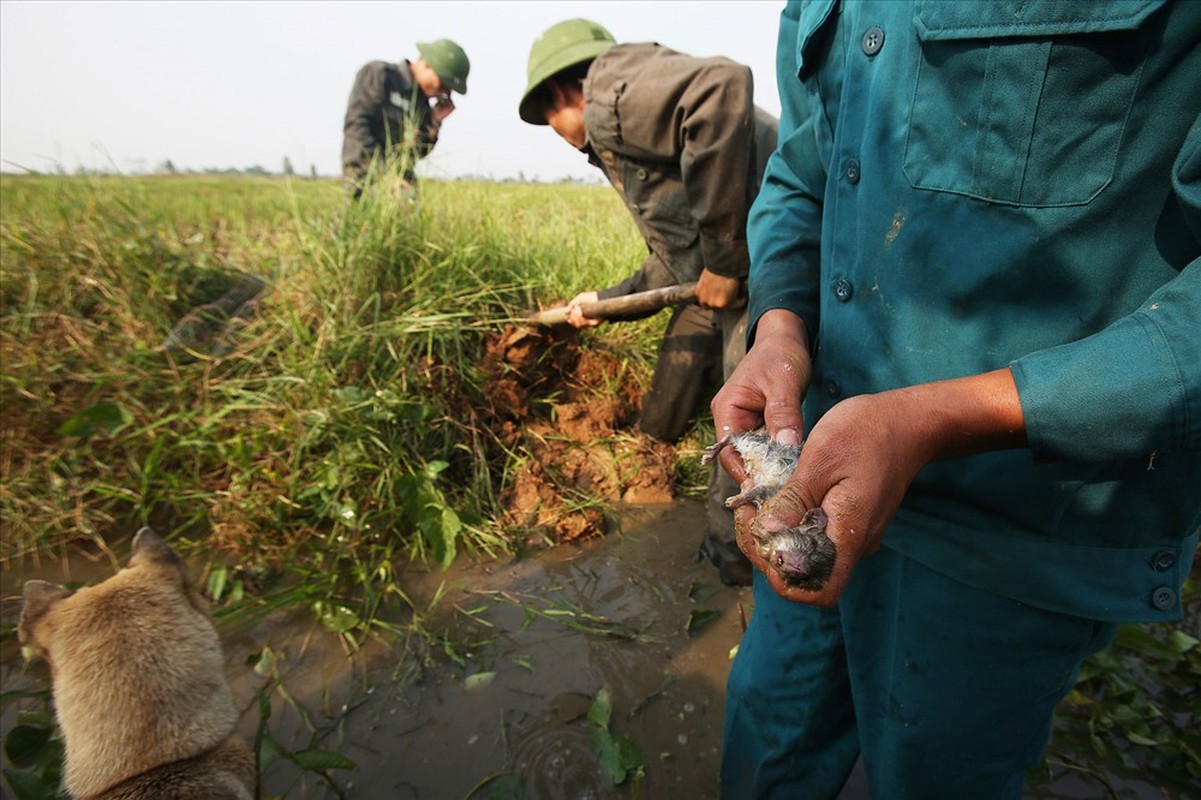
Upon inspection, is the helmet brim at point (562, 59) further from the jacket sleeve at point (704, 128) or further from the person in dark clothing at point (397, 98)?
the person in dark clothing at point (397, 98)

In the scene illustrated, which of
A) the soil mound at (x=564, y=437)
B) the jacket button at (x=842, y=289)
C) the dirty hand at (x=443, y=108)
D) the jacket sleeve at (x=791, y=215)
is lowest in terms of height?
the soil mound at (x=564, y=437)

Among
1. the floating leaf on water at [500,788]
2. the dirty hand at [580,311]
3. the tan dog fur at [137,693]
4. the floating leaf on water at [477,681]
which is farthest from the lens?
the dirty hand at [580,311]

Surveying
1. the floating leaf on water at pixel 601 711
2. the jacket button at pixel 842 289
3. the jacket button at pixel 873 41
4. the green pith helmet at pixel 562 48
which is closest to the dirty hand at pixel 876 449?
the jacket button at pixel 842 289

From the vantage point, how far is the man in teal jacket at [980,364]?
82 cm

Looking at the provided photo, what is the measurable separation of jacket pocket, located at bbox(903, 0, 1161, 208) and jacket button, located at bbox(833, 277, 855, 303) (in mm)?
225

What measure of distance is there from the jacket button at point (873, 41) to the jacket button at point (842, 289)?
431 mm

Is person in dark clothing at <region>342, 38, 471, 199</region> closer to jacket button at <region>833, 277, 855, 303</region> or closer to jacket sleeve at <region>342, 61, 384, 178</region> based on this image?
jacket sleeve at <region>342, 61, 384, 178</region>

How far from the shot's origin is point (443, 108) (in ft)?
18.7

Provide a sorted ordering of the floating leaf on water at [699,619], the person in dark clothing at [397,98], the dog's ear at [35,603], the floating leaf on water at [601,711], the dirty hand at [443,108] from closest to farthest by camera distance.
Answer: the dog's ear at [35,603]
the floating leaf on water at [601,711]
the floating leaf on water at [699,619]
the person in dark clothing at [397,98]
the dirty hand at [443,108]

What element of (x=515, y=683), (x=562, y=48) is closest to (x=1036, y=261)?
(x=515, y=683)

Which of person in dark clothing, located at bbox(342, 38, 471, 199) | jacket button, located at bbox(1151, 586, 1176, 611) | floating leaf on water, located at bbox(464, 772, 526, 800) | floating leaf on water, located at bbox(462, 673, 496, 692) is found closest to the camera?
jacket button, located at bbox(1151, 586, 1176, 611)

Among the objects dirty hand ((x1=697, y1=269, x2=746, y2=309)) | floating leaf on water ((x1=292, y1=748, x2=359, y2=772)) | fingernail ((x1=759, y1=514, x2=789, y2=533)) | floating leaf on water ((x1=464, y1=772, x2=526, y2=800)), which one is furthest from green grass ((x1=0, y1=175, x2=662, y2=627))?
fingernail ((x1=759, y1=514, x2=789, y2=533))

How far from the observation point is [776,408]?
1152mm

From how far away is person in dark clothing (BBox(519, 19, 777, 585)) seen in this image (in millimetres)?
2793
